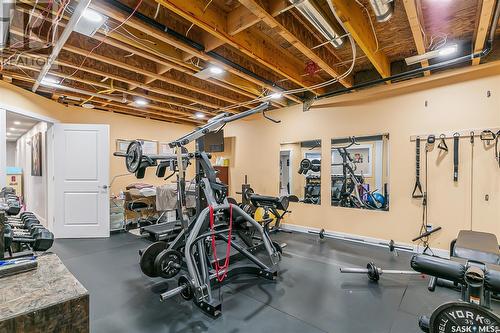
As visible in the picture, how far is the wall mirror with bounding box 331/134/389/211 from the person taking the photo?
174 inches

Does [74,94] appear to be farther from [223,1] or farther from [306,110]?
[306,110]

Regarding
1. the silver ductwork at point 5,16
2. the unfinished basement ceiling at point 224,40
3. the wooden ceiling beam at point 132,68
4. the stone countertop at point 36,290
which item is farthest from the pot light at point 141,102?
the stone countertop at point 36,290

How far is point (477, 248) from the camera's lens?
2113 mm

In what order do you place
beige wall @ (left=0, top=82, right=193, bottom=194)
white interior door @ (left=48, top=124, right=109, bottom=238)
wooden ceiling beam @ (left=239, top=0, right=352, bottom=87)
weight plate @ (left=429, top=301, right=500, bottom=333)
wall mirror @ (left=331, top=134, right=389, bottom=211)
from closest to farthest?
weight plate @ (left=429, top=301, right=500, bottom=333), wooden ceiling beam @ (left=239, top=0, right=352, bottom=87), beige wall @ (left=0, top=82, right=193, bottom=194), wall mirror @ (left=331, top=134, right=389, bottom=211), white interior door @ (left=48, top=124, right=109, bottom=238)

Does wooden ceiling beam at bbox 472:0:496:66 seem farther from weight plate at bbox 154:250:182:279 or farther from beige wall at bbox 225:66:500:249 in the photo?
weight plate at bbox 154:250:182:279

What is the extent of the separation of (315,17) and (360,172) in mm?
3182

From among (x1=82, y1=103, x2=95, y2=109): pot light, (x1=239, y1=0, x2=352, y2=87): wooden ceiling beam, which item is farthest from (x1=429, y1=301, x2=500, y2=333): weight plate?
(x1=82, y1=103, x2=95, y2=109): pot light

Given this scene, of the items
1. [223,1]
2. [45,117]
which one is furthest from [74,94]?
[223,1]

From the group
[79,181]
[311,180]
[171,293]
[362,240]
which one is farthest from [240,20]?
[79,181]

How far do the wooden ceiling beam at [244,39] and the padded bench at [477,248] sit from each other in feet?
9.57

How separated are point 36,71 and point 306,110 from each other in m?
4.81

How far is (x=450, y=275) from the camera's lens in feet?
5.11

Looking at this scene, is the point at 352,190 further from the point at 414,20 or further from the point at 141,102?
the point at 141,102

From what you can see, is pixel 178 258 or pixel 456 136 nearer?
pixel 178 258
